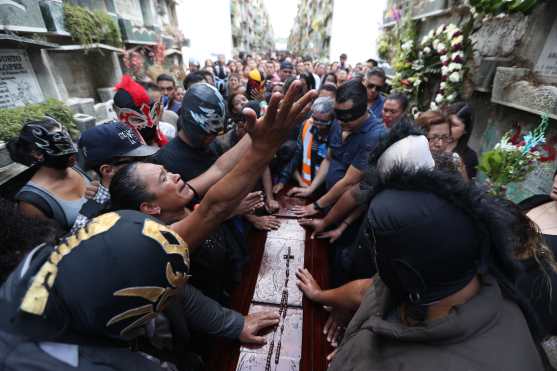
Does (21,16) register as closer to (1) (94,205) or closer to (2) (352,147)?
(1) (94,205)

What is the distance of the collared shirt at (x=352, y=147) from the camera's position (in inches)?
90.6

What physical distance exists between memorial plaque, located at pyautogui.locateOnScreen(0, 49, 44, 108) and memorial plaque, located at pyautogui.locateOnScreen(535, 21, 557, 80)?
7043mm

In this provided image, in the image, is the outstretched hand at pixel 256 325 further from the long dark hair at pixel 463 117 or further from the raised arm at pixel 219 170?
the long dark hair at pixel 463 117

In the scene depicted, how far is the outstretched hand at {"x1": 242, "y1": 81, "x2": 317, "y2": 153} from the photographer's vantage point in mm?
1060

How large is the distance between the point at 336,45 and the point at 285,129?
19164 millimetres

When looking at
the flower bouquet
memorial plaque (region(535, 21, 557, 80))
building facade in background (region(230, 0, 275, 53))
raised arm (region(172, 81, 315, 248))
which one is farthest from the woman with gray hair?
building facade in background (region(230, 0, 275, 53))

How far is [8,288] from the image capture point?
0.67m

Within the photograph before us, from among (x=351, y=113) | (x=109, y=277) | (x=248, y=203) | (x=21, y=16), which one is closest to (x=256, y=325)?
(x=248, y=203)

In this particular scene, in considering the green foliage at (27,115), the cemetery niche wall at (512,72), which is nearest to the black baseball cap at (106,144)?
the green foliage at (27,115)

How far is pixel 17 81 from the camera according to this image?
3.98 metres

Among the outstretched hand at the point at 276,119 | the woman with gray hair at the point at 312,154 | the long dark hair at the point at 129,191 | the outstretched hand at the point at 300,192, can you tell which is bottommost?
the outstretched hand at the point at 300,192

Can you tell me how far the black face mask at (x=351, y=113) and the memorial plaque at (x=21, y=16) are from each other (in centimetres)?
485

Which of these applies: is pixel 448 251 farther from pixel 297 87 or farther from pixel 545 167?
pixel 545 167

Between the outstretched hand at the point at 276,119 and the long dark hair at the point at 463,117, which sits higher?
the outstretched hand at the point at 276,119
